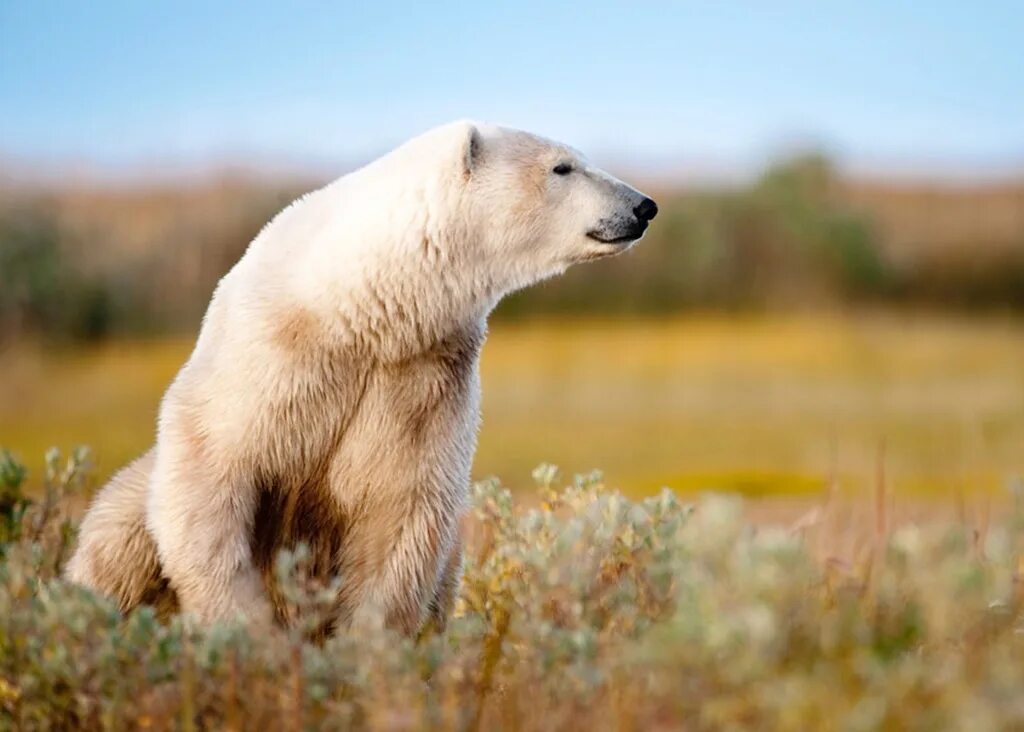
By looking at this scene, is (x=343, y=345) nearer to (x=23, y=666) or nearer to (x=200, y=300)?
(x=23, y=666)

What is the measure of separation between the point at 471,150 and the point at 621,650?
167 cm

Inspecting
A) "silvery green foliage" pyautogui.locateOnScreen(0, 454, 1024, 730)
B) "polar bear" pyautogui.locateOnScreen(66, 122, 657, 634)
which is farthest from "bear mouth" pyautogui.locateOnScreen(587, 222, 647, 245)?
"silvery green foliage" pyautogui.locateOnScreen(0, 454, 1024, 730)

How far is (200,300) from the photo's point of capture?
17.5 metres

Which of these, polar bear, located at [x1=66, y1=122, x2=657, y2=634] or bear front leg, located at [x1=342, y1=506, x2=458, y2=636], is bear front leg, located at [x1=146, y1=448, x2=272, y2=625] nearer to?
polar bear, located at [x1=66, y1=122, x2=657, y2=634]

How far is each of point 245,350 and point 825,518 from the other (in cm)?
219

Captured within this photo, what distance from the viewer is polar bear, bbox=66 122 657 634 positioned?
3764mm

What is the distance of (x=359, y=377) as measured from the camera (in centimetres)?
384

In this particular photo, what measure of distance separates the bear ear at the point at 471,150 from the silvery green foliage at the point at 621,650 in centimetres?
108

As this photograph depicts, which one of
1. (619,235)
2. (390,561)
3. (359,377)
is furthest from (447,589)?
(619,235)

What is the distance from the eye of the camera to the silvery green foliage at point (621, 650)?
2396 mm

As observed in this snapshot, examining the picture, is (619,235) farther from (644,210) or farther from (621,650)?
(621,650)

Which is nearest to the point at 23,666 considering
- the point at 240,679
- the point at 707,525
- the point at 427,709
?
the point at 240,679

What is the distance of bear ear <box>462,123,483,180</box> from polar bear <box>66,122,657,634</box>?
0.04ft

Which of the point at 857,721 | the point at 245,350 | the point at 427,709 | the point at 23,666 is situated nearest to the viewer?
the point at 857,721
